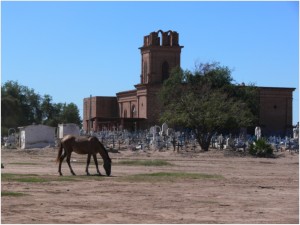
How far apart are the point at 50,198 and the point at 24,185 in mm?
3688

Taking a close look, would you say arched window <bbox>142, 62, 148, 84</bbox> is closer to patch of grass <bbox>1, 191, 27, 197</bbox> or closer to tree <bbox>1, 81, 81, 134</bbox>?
tree <bbox>1, 81, 81, 134</bbox>

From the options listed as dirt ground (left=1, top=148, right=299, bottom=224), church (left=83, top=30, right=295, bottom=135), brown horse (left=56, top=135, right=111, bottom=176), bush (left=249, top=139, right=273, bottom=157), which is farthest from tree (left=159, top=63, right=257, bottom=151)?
dirt ground (left=1, top=148, right=299, bottom=224)

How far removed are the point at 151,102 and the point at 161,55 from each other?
893 cm

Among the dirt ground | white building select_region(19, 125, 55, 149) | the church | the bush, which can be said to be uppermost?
the church

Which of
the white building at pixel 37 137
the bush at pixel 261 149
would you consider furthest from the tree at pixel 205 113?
the white building at pixel 37 137

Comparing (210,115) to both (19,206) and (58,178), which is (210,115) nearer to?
(58,178)

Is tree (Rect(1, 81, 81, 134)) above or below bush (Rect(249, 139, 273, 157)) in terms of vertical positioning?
above

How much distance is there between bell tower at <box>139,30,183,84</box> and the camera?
9544cm

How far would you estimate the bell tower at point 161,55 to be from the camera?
313ft

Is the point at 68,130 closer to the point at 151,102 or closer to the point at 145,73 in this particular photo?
the point at 151,102

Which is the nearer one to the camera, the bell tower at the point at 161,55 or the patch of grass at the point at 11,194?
the patch of grass at the point at 11,194

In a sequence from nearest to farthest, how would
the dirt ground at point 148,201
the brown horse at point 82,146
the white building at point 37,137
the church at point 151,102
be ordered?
1. the dirt ground at point 148,201
2. the brown horse at point 82,146
3. the white building at point 37,137
4. the church at point 151,102

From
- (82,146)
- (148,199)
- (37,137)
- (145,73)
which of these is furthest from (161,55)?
(148,199)

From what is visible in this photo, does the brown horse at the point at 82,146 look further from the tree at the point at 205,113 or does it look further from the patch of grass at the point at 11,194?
the tree at the point at 205,113
